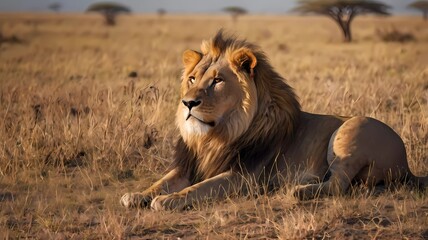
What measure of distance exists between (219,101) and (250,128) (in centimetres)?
32

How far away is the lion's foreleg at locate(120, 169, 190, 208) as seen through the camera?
4289 mm

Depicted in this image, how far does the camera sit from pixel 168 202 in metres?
4.14

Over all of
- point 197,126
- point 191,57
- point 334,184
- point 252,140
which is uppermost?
point 191,57

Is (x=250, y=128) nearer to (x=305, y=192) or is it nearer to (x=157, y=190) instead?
(x=305, y=192)

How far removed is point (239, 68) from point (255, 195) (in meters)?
0.87

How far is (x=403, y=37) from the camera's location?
910 inches

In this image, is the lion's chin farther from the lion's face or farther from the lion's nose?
the lion's nose

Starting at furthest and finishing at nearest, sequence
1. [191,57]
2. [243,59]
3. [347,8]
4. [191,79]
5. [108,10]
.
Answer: [108,10], [347,8], [191,57], [191,79], [243,59]

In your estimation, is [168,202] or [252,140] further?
[252,140]

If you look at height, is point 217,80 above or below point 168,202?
above

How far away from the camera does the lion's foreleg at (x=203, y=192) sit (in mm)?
4141

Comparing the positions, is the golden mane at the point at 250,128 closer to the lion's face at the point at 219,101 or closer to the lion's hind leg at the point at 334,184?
the lion's face at the point at 219,101

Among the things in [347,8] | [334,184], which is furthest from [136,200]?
[347,8]

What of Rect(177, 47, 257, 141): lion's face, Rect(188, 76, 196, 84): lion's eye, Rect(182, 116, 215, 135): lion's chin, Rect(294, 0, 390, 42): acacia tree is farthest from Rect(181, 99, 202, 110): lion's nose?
Rect(294, 0, 390, 42): acacia tree
